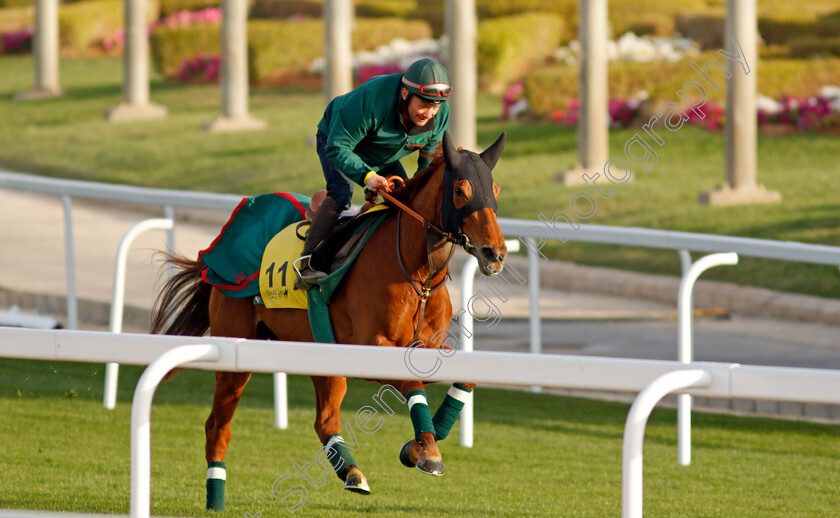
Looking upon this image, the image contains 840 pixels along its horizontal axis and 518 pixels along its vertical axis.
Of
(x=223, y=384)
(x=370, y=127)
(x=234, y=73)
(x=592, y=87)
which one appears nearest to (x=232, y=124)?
(x=234, y=73)

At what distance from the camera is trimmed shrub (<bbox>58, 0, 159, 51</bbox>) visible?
26.3 metres

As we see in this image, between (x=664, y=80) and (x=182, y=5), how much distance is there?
46.7ft

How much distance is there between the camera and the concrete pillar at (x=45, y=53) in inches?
783

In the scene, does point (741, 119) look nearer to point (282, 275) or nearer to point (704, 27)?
point (282, 275)

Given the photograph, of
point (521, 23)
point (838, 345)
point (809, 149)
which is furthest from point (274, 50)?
point (838, 345)

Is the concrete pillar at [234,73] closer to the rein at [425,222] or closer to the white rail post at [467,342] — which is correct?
the white rail post at [467,342]

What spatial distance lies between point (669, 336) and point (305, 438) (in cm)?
361

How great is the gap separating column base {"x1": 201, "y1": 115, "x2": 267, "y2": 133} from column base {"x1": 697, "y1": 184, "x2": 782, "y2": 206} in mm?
7509

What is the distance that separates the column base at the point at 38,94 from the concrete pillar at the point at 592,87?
11.3 meters

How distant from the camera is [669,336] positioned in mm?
8500

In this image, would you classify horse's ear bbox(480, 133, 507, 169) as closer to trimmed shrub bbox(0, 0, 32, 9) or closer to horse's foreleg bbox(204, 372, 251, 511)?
horse's foreleg bbox(204, 372, 251, 511)

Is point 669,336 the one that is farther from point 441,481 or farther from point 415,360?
point 415,360

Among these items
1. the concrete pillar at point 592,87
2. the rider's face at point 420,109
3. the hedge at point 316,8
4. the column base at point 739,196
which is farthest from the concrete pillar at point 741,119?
the hedge at point 316,8

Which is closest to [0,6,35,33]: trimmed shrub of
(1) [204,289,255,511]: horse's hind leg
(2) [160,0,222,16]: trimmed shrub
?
(2) [160,0,222,16]: trimmed shrub
